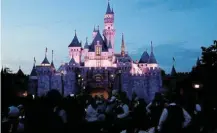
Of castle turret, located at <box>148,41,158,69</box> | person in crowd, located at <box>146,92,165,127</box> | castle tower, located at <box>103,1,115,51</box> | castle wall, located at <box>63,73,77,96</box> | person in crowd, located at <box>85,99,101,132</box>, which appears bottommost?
person in crowd, located at <box>85,99,101,132</box>

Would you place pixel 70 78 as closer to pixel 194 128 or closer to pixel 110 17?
pixel 110 17

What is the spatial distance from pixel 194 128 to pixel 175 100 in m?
1.31

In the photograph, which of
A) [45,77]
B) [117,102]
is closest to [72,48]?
[45,77]

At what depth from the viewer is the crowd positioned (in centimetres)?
717

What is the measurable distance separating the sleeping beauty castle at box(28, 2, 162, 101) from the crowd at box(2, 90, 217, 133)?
203 ft

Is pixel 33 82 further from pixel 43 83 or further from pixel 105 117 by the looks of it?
pixel 105 117

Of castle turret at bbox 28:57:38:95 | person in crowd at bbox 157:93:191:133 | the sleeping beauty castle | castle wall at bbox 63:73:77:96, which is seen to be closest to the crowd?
person in crowd at bbox 157:93:191:133

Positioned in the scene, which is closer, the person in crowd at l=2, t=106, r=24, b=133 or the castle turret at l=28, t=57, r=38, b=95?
the person in crowd at l=2, t=106, r=24, b=133

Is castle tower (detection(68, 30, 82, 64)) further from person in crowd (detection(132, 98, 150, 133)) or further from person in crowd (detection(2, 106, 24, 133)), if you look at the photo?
person in crowd (detection(2, 106, 24, 133))

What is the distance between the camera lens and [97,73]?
83125 millimetres

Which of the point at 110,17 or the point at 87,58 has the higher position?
Result: the point at 110,17

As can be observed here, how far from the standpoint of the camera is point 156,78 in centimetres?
7938

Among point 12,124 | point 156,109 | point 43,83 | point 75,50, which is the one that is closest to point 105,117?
point 156,109

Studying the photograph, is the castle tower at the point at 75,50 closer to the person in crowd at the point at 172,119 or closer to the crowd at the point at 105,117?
the crowd at the point at 105,117
